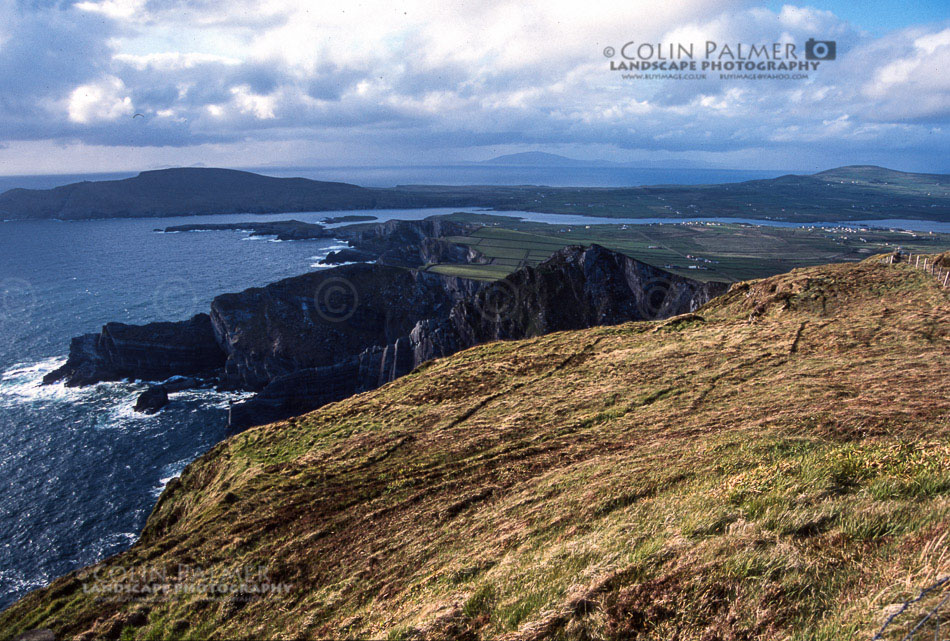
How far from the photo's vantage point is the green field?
119 m

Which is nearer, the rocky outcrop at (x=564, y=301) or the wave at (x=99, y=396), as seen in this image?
the wave at (x=99, y=396)

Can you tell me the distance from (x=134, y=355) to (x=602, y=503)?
93894mm

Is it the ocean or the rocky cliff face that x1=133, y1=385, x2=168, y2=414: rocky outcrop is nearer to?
the ocean

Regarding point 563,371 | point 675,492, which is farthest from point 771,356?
point 675,492

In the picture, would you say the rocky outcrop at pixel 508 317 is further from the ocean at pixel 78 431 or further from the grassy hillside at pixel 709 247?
the grassy hillside at pixel 709 247

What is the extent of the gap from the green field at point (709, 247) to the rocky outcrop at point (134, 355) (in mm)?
52680

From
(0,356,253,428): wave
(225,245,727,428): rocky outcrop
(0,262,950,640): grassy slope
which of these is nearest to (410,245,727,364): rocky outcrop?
(225,245,727,428): rocky outcrop

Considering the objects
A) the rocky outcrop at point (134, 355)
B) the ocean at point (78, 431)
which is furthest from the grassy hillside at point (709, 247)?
the ocean at point (78, 431)

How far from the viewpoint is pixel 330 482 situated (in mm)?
17938

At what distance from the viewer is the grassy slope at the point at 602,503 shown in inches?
307

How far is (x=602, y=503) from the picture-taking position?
476 inches

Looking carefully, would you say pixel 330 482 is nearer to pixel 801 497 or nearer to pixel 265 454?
pixel 265 454

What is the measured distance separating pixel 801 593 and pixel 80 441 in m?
78.4

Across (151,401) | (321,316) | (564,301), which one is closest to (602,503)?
(564,301)
